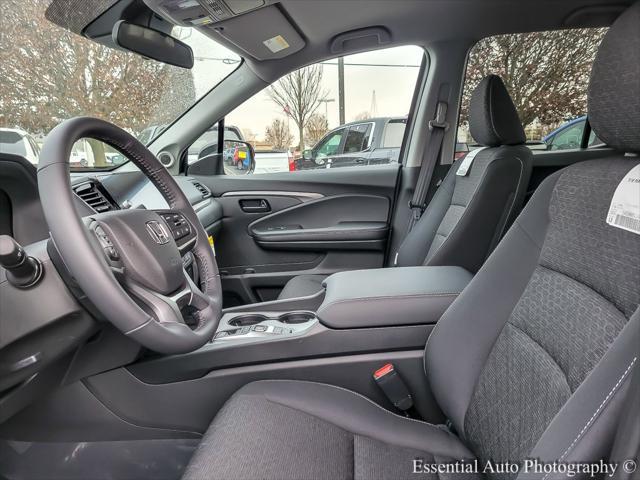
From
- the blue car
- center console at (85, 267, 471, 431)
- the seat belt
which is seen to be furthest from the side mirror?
the blue car

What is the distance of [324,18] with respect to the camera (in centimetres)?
196

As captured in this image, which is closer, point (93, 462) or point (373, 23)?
point (93, 462)

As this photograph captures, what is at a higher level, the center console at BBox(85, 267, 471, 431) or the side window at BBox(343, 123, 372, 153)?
the side window at BBox(343, 123, 372, 153)

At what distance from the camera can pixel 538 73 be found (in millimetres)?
2346

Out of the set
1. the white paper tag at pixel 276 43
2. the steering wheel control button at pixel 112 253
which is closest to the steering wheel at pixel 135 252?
the steering wheel control button at pixel 112 253

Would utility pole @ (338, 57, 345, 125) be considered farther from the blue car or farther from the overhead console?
the blue car

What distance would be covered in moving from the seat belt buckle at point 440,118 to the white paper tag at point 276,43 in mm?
905

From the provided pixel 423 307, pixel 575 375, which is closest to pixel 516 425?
pixel 575 375

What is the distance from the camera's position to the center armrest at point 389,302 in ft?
3.75

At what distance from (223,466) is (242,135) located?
81.9 inches

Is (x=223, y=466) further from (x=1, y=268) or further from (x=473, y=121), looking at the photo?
(x=473, y=121)

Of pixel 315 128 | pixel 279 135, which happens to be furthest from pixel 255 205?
pixel 315 128

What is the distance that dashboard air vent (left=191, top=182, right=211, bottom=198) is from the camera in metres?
2.33

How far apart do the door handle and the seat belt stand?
876 mm
